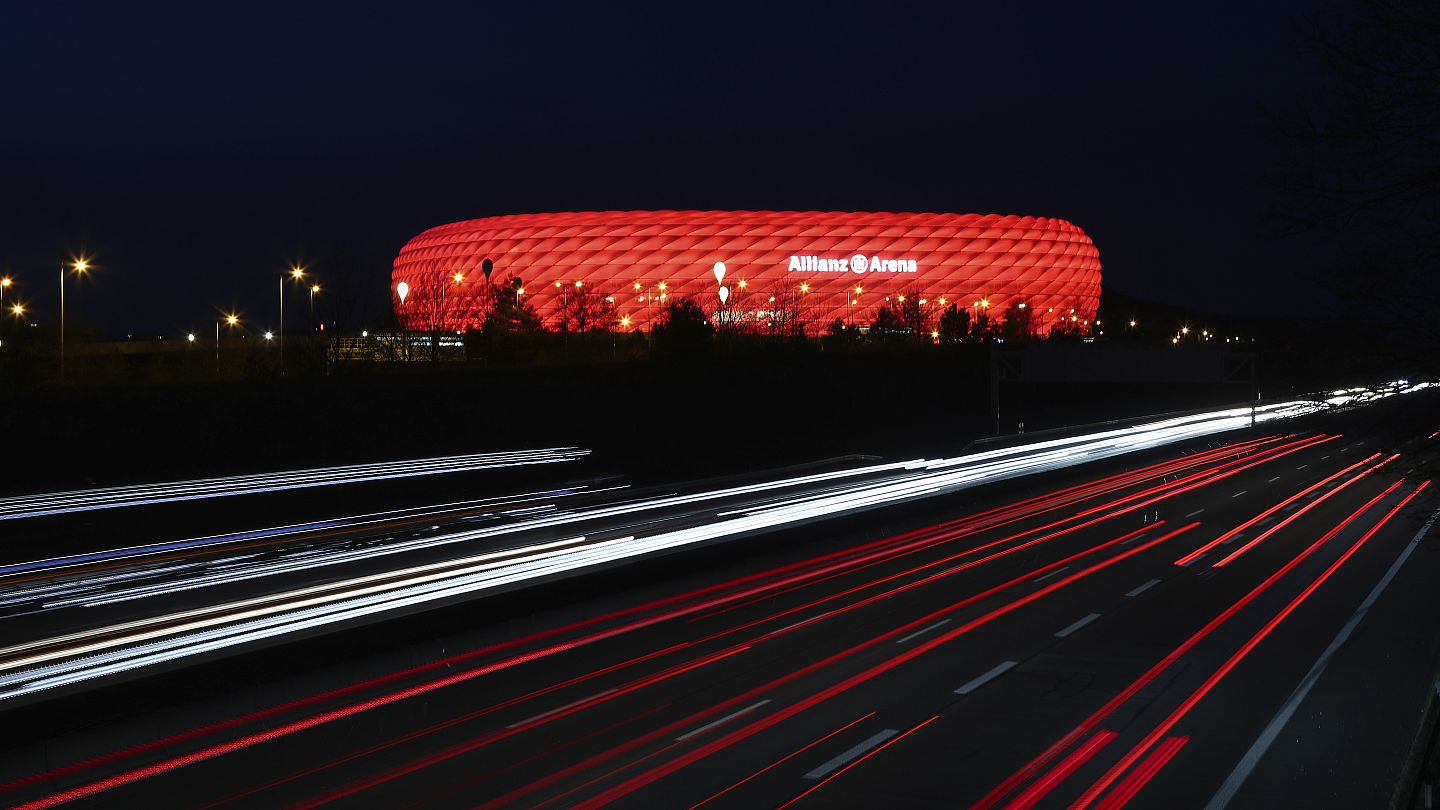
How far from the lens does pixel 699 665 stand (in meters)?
14.2

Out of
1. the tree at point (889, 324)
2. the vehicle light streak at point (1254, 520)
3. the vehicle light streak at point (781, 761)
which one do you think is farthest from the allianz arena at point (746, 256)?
the vehicle light streak at point (781, 761)

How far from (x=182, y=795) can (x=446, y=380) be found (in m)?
35.3

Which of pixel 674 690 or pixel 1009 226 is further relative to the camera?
pixel 1009 226

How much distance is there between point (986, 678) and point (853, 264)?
379ft

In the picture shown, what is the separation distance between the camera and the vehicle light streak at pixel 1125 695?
9.67 meters

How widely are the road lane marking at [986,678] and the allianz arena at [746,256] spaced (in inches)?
4017

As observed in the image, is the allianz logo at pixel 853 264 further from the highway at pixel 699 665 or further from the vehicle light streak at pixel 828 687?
the vehicle light streak at pixel 828 687

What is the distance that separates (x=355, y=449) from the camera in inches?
1432

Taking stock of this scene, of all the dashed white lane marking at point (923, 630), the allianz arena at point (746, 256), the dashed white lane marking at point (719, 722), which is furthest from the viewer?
the allianz arena at point (746, 256)

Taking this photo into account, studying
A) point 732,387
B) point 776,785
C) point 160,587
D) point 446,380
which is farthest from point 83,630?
point 732,387

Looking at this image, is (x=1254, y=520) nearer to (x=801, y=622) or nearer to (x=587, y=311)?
(x=801, y=622)

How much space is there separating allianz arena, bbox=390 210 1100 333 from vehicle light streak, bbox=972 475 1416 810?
96.0m

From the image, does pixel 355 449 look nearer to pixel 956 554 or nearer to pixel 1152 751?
pixel 956 554

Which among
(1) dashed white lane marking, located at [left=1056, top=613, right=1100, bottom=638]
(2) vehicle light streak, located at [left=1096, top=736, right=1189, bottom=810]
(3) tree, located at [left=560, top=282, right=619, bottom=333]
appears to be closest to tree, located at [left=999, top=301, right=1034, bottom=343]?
(3) tree, located at [left=560, top=282, right=619, bottom=333]
